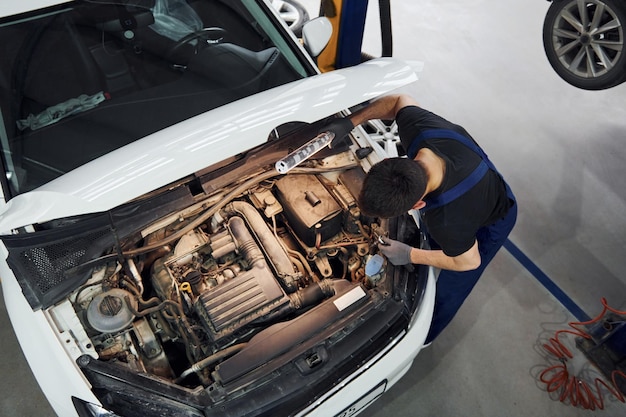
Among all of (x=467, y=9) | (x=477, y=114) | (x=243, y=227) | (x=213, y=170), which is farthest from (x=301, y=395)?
(x=467, y=9)

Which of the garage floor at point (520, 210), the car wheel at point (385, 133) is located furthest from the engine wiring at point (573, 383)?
the car wheel at point (385, 133)

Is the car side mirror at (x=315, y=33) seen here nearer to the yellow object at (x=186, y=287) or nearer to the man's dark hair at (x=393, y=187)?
the man's dark hair at (x=393, y=187)

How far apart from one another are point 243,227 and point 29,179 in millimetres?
859

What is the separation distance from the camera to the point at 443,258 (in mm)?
2113

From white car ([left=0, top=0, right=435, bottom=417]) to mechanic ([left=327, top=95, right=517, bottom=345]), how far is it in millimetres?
145

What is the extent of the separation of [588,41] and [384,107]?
2047 millimetres

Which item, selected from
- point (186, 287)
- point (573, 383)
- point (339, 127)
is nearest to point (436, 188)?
point (339, 127)

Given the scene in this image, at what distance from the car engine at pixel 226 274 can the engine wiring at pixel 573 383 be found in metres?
1.37

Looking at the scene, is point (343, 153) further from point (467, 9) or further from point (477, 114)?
point (467, 9)

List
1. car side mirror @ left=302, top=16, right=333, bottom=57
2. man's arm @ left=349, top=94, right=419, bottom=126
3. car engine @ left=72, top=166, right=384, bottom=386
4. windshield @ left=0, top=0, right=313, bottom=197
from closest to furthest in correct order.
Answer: car engine @ left=72, top=166, right=384, bottom=386, windshield @ left=0, top=0, right=313, bottom=197, man's arm @ left=349, top=94, right=419, bottom=126, car side mirror @ left=302, top=16, right=333, bottom=57

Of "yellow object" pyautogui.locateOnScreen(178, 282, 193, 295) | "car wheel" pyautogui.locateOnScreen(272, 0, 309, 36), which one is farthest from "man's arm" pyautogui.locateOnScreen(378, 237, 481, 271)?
"car wheel" pyautogui.locateOnScreen(272, 0, 309, 36)

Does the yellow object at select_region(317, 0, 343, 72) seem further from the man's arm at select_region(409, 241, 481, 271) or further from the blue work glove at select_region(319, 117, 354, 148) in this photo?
the man's arm at select_region(409, 241, 481, 271)

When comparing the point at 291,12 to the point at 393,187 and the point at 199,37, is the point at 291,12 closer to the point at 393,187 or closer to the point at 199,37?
the point at 199,37

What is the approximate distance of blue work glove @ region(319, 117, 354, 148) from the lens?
2137 millimetres
